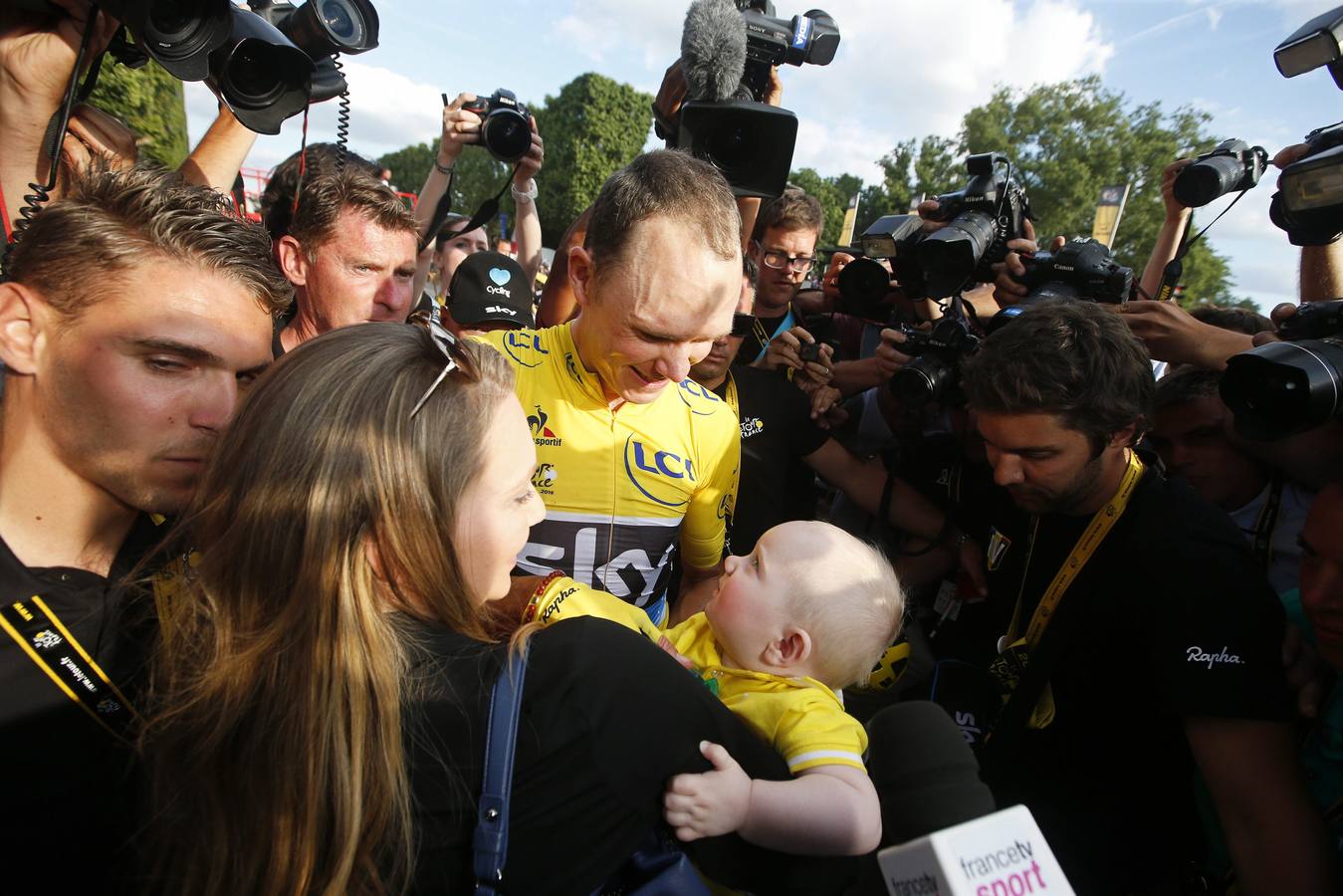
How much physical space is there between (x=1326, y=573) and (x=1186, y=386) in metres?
1.17

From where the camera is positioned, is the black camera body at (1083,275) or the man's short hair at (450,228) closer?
the black camera body at (1083,275)

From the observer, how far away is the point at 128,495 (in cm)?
154

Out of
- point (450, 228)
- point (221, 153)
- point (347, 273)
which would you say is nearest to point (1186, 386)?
point (347, 273)

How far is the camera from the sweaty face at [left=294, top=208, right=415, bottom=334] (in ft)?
10.5

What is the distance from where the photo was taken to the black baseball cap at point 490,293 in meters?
4.88

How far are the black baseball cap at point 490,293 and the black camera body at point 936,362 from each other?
2.79 metres

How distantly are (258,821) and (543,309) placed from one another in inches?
107

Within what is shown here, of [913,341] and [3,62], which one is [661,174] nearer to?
[913,341]

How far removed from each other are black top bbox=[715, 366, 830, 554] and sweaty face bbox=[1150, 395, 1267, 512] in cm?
136

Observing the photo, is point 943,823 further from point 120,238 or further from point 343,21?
point 343,21

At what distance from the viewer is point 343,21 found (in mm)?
2664

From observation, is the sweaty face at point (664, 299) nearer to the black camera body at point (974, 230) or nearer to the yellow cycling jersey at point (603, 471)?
the yellow cycling jersey at point (603, 471)

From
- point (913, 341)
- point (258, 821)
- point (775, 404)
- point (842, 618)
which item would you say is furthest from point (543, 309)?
point (258, 821)

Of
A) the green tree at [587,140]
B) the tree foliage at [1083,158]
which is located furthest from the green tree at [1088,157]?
the green tree at [587,140]
